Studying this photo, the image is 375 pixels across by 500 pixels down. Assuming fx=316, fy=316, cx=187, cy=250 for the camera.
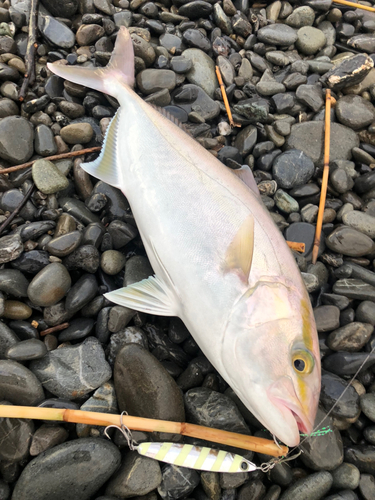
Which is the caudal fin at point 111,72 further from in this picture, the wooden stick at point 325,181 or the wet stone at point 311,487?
the wet stone at point 311,487

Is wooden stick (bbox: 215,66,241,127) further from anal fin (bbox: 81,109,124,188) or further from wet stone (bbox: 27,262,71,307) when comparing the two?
wet stone (bbox: 27,262,71,307)

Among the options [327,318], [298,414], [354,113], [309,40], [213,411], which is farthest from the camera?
[309,40]

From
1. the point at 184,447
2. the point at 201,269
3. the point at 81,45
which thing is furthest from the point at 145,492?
the point at 81,45

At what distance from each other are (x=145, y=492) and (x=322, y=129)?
3784mm

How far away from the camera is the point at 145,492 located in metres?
2.00

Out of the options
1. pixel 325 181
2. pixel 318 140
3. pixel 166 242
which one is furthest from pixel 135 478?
pixel 318 140

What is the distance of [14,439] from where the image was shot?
198 centimetres

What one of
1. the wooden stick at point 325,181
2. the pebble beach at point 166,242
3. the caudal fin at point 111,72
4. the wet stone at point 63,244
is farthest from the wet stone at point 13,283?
the wooden stick at point 325,181

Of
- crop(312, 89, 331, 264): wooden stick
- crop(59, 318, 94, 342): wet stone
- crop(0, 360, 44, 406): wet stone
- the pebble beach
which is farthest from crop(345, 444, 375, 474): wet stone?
crop(0, 360, 44, 406): wet stone

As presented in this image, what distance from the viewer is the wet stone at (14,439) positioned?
77.0 inches

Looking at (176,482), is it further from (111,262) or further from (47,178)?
(47,178)

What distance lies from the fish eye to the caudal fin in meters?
2.68

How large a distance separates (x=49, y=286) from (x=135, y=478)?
4.74 ft

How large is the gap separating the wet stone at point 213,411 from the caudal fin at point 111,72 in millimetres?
2708
